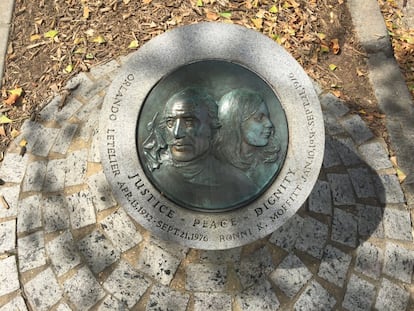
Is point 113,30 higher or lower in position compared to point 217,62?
lower

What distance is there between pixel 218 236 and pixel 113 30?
8.75 ft

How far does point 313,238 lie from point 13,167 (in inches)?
99.8

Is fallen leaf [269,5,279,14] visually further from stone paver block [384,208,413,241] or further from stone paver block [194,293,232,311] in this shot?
stone paver block [194,293,232,311]

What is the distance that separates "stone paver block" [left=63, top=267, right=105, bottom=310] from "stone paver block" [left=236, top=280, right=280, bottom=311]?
992 millimetres

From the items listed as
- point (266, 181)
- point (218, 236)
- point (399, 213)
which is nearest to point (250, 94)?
point (266, 181)

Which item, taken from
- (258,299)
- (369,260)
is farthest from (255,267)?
(369,260)

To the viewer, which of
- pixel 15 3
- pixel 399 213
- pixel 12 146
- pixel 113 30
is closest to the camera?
pixel 399 213

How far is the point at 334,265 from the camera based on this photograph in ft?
10.00

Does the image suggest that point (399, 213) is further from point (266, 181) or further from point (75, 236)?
point (75, 236)

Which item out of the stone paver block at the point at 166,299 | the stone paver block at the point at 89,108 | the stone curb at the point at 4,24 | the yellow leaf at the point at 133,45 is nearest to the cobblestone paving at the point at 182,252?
the stone paver block at the point at 166,299

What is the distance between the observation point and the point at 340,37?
4.43 metres

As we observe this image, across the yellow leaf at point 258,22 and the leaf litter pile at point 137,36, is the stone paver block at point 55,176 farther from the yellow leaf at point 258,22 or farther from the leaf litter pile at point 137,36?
the yellow leaf at point 258,22

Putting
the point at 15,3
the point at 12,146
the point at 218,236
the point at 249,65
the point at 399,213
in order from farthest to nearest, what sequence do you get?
the point at 15,3
the point at 12,146
the point at 399,213
the point at 249,65
the point at 218,236

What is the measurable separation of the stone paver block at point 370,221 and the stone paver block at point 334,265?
0.27 m
